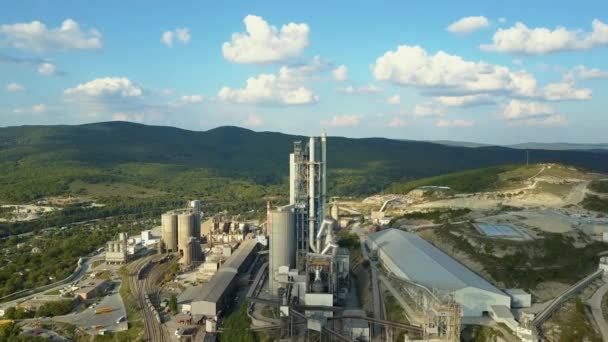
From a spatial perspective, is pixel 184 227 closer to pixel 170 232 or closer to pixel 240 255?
pixel 170 232

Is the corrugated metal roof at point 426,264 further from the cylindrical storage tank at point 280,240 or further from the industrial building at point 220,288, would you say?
the industrial building at point 220,288

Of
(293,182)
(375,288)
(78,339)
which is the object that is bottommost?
(78,339)

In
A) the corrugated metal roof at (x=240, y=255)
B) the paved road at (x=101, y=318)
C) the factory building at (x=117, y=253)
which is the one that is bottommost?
the paved road at (x=101, y=318)

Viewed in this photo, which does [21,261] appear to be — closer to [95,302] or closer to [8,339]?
[95,302]

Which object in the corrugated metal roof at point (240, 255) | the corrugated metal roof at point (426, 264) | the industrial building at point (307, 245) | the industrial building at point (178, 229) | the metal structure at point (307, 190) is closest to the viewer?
the corrugated metal roof at point (426, 264)

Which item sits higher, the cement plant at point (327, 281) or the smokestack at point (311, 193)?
the smokestack at point (311, 193)

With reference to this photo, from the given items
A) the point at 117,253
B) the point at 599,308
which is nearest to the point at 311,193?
the point at 599,308

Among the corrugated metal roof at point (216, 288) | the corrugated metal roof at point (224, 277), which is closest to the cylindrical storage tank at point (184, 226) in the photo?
the corrugated metal roof at point (224, 277)

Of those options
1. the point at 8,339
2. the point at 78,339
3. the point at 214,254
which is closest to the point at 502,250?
the point at 214,254
